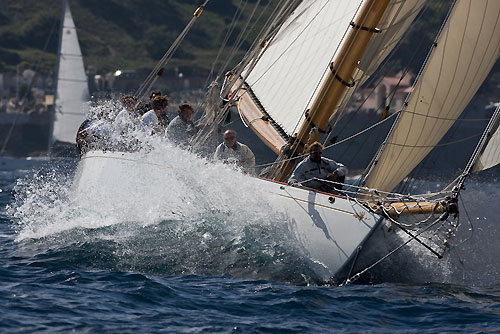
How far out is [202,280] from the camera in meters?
10.2

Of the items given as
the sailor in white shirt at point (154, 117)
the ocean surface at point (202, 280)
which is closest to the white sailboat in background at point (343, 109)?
the ocean surface at point (202, 280)

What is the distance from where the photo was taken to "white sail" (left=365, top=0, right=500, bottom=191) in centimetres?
1095

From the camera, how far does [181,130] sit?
13.2 metres

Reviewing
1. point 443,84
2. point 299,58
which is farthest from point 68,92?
point 443,84

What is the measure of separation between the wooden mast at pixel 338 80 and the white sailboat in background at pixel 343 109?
1 cm

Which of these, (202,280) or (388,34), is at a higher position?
(388,34)

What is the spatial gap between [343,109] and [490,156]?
10.9 feet

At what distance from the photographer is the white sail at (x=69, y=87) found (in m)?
40.4

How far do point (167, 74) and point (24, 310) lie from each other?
8246cm

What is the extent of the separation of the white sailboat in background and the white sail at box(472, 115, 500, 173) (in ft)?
0.07

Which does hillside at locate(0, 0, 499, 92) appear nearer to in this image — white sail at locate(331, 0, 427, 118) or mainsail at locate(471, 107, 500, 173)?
white sail at locate(331, 0, 427, 118)

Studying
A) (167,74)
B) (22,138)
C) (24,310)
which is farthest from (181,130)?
(167,74)

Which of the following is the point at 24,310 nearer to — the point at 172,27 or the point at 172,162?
the point at 172,162

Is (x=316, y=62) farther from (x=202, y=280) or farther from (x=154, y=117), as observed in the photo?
(x=202, y=280)
